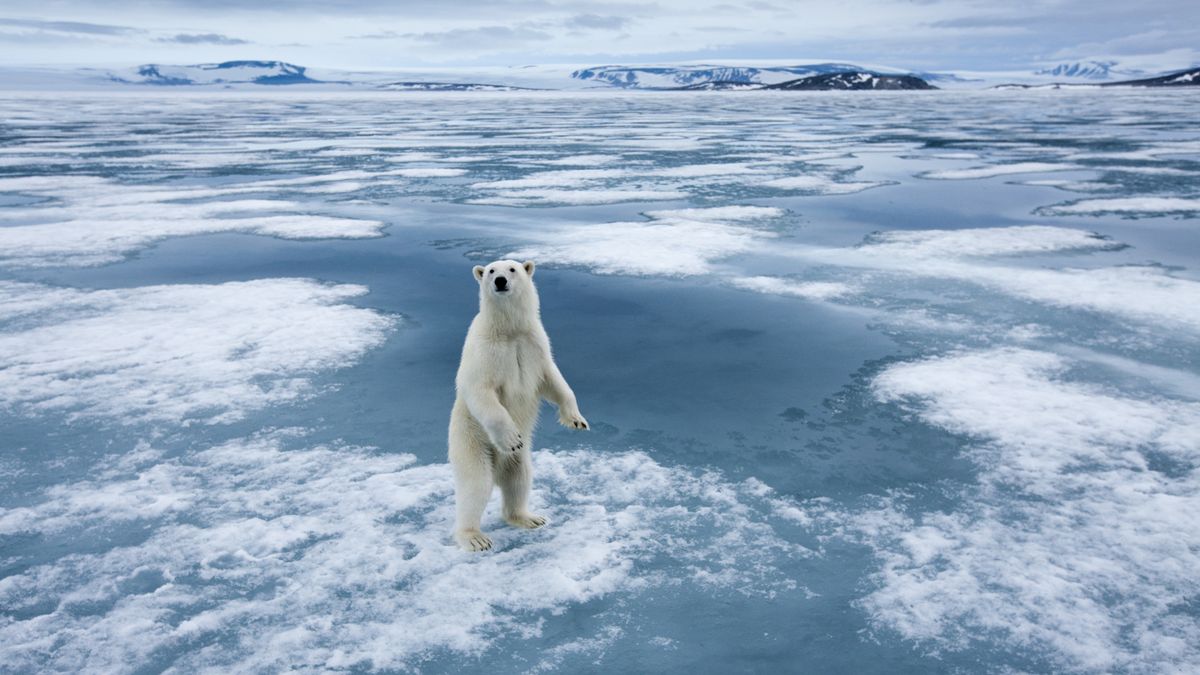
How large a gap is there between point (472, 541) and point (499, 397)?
55 cm

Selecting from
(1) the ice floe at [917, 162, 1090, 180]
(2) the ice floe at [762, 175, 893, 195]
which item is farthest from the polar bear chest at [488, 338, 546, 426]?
(1) the ice floe at [917, 162, 1090, 180]

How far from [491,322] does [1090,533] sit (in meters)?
2.44

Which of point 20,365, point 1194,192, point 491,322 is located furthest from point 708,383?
point 1194,192

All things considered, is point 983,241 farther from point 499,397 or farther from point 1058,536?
point 499,397

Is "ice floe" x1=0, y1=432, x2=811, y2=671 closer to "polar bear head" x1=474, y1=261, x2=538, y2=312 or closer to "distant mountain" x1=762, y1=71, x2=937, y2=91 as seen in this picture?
"polar bear head" x1=474, y1=261, x2=538, y2=312

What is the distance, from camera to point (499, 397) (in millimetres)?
3162

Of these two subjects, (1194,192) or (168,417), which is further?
(1194,192)

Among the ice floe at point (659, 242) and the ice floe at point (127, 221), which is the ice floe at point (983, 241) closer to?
the ice floe at point (659, 242)

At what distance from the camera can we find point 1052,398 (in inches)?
178

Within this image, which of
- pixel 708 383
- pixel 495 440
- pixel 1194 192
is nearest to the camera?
pixel 495 440

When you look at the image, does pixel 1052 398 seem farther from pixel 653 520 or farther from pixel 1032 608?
pixel 653 520

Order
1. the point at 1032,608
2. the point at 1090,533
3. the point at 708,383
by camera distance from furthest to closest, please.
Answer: the point at 708,383
the point at 1090,533
the point at 1032,608

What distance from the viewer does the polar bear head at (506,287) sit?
2.98m

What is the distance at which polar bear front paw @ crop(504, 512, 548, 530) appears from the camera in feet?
10.8
